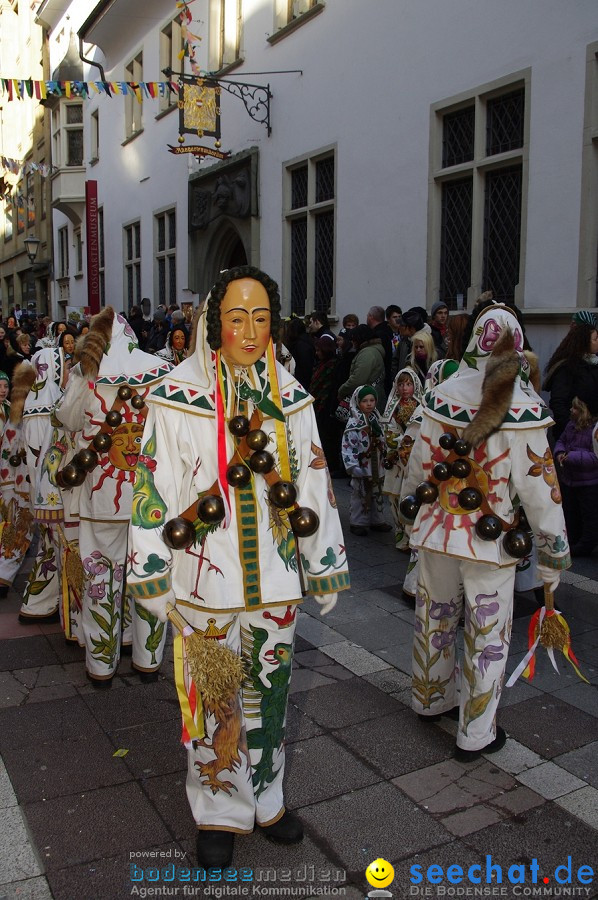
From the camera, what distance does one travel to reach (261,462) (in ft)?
8.78

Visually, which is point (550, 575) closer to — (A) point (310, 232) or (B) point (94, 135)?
(A) point (310, 232)

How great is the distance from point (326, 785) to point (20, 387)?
3.62 meters

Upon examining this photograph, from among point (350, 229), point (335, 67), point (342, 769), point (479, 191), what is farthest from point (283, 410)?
point (335, 67)

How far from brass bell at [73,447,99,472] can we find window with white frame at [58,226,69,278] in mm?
23863

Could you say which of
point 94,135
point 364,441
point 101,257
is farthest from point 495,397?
point 94,135

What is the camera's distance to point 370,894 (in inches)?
101

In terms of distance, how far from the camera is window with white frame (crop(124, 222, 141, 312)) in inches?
787

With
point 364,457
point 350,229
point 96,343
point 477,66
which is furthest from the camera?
point 350,229

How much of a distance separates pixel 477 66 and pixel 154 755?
817 centimetres

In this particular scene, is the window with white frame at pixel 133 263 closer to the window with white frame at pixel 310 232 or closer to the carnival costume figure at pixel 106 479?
the window with white frame at pixel 310 232

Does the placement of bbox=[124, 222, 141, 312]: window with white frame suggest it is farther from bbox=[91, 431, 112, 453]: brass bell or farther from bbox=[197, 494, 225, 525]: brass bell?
bbox=[197, 494, 225, 525]: brass bell

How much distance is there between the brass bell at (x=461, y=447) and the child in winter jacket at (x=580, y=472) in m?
3.46

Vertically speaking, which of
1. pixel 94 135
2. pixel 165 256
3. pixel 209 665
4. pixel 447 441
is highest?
pixel 94 135

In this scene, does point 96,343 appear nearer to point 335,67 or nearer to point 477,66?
point 477,66
